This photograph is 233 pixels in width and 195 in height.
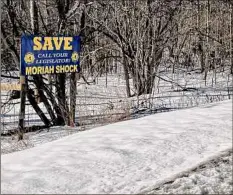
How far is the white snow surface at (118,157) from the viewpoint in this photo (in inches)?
175

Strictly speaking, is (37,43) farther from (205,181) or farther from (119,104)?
(205,181)

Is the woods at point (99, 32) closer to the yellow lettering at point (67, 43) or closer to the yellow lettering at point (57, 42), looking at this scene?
the yellow lettering at point (67, 43)

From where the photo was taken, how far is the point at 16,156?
17.8 ft

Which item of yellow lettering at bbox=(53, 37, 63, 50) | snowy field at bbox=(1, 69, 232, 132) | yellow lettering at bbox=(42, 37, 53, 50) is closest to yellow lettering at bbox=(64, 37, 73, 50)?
yellow lettering at bbox=(53, 37, 63, 50)

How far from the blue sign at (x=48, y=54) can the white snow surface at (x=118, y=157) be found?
312 centimetres

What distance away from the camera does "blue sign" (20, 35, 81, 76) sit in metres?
9.57

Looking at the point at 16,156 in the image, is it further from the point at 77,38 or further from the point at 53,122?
the point at 53,122

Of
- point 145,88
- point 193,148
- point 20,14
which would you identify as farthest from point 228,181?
point 145,88

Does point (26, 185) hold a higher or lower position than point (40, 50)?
lower

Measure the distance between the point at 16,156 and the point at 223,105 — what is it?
487 centimetres

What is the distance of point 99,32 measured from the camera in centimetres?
1758

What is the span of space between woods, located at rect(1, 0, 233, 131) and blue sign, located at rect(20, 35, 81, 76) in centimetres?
179

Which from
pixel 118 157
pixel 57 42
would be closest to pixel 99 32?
pixel 57 42

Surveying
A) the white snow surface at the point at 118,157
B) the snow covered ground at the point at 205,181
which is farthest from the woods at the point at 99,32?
the snow covered ground at the point at 205,181
